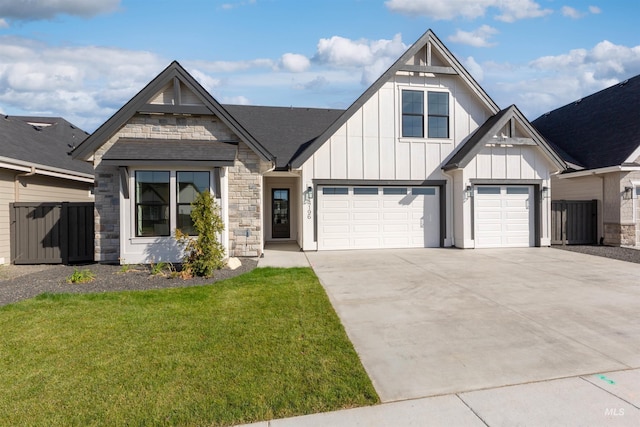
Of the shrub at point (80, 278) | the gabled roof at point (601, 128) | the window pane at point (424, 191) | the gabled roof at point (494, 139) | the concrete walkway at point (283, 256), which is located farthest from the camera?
the gabled roof at point (601, 128)

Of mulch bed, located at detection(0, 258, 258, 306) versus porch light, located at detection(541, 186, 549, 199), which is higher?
porch light, located at detection(541, 186, 549, 199)

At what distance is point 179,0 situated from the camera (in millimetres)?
8969

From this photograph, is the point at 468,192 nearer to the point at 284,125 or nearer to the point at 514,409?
the point at 284,125

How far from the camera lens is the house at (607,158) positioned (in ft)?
40.8

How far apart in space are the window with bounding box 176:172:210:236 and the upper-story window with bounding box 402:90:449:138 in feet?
23.9

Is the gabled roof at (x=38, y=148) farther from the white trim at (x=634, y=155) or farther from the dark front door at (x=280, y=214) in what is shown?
the white trim at (x=634, y=155)

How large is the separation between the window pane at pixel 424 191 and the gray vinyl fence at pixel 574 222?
471 cm

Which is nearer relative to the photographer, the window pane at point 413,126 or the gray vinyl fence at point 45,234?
the gray vinyl fence at point 45,234

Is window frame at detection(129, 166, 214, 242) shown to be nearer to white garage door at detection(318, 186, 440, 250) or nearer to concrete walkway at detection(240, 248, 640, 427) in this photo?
concrete walkway at detection(240, 248, 640, 427)

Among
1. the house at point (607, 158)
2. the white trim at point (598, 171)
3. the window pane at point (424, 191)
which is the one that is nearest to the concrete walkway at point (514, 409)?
the window pane at point (424, 191)

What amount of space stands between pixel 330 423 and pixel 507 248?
1179 centimetres

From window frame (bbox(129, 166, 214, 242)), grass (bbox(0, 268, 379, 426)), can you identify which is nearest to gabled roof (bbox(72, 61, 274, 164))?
window frame (bbox(129, 166, 214, 242))

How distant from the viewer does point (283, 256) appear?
1100 cm

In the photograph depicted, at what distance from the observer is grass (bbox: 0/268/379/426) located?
9.48 ft
